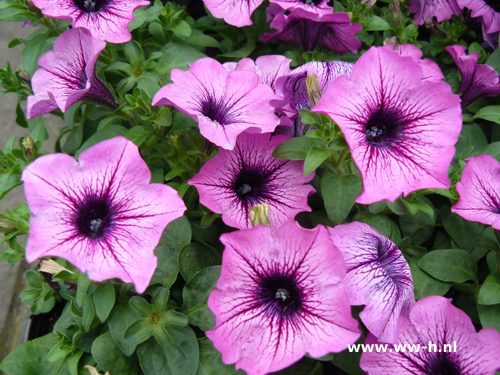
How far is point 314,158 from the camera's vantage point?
0.78 meters

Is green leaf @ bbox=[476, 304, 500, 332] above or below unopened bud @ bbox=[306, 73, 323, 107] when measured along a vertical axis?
below

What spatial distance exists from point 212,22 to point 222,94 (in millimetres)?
611

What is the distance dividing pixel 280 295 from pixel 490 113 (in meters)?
0.79

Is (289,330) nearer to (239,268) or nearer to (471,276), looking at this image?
(239,268)

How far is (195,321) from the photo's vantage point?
834mm

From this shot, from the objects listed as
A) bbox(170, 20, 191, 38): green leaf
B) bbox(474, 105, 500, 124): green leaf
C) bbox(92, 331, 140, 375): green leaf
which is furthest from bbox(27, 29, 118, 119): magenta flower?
bbox(474, 105, 500, 124): green leaf

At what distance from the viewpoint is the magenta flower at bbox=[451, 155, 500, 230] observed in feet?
2.61

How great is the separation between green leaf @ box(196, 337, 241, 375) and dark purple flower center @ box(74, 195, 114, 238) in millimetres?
330

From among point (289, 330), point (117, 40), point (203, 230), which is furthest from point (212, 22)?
point (289, 330)

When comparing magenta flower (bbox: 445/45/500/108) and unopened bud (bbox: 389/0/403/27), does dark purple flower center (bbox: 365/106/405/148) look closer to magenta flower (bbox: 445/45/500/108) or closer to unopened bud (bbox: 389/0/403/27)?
magenta flower (bbox: 445/45/500/108)

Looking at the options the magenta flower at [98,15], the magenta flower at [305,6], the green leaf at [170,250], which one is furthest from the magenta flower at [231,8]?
the green leaf at [170,250]

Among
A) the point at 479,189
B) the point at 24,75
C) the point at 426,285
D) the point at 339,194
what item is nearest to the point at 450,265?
the point at 426,285

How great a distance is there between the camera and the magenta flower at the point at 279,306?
2.17ft

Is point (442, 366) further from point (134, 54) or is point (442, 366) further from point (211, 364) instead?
point (134, 54)
